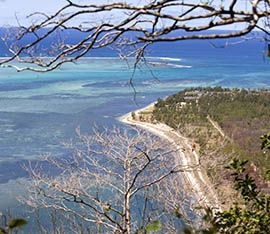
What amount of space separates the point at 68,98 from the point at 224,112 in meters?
6.33

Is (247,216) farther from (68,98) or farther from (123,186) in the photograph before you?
(68,98)

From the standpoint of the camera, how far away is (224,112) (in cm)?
2338

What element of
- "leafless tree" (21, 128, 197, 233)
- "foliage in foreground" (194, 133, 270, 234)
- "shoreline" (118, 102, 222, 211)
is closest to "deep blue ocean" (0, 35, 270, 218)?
"leafless tree" (21, 128, 197, 233)

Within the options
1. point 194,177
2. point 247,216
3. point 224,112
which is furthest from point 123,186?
point 224,112

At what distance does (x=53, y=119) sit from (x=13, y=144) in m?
3.97

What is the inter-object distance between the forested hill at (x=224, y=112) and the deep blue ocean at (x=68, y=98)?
4.83 feet

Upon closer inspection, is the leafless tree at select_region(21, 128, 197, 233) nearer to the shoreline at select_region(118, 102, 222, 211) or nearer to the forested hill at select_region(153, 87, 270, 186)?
the shoreline at select_region(118, 102, 222, 211)

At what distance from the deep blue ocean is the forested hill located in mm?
1473

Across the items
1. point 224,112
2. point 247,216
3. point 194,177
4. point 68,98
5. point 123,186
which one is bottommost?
point 224,112

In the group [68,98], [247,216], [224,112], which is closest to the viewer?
[247,216]

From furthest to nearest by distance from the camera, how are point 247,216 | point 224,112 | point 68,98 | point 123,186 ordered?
point 68,98
point 224,112
point 123,186
point 247,216

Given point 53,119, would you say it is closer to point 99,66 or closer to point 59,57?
point 59,57

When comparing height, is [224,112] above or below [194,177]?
below

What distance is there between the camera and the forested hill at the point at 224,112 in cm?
1948
